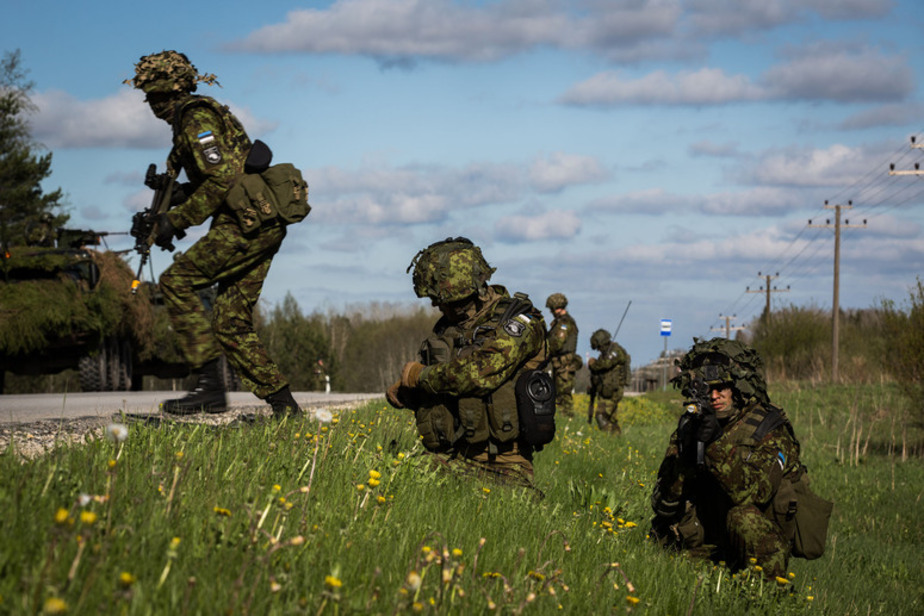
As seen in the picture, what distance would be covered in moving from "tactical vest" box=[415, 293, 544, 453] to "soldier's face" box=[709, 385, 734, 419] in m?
0.99

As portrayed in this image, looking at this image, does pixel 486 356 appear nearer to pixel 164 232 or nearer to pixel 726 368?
pixel 726 368

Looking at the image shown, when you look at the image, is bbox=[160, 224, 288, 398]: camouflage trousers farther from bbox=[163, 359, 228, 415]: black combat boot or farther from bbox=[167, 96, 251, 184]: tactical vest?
bbox=[167, 96, 251, 184]: tactical vest

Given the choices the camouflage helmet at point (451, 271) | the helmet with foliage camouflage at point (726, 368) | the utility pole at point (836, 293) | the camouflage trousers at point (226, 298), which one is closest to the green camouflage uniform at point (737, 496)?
the helmet with foliage camouflage at point (726, 368)

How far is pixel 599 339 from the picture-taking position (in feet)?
53.3

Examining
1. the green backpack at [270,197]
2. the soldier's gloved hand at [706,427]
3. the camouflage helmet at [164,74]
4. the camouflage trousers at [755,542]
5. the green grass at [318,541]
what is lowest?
the camouflage trousers at [755,542]

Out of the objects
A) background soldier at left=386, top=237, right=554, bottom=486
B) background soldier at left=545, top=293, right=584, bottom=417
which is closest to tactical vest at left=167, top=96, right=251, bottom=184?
background soldier at left=386, top=237, right=554, bottom=486

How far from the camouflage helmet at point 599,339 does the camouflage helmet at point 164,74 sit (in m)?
10.6

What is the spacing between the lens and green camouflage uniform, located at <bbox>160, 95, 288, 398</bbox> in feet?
21.0

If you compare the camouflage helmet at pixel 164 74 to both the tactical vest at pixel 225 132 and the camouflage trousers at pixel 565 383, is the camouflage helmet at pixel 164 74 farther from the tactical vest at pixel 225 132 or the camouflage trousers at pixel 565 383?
the camouflage trousers at pixel 565 383

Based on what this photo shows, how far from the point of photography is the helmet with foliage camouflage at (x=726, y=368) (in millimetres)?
5262

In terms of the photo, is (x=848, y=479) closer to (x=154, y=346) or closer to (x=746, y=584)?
(x=746, y=584)

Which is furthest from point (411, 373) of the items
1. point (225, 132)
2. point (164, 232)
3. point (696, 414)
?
point (164, 232)

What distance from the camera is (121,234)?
1738cm

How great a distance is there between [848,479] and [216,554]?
13.0 metres
